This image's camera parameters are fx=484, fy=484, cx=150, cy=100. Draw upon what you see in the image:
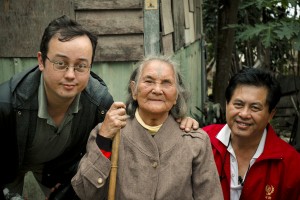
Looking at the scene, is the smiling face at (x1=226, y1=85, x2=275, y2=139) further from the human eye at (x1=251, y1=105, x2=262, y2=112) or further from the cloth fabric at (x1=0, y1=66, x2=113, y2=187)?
the cloth fabric at (x1=0, y1=66, x2=113, y2=187)

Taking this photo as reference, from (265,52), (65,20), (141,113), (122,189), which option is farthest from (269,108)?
(265,52)

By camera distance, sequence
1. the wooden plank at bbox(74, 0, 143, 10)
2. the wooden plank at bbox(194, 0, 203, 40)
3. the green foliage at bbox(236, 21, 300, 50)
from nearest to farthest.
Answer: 1. the green foliage at bbox(236, 21, 300, 50)
2. the wooden plank at bbox(74, 0, 143, 10)
3. the wooden plank at bbox(194, 0, 203, 40)

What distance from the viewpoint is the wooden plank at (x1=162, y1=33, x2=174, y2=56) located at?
5.04 metres

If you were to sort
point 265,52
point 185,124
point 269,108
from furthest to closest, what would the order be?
point 265,52
point 269,108
point 185,124

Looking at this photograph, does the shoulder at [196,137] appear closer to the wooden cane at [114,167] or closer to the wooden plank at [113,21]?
the wooden cane at [114,167]

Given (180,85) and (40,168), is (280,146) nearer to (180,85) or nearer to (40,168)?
(180,85)

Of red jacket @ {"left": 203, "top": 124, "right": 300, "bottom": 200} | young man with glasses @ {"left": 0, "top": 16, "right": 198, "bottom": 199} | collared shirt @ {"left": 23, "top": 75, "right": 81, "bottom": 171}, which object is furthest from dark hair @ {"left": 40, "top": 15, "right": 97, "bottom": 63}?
red jacket @ {"left": 203, "top": 124, "right": 300, "bottom": 200}

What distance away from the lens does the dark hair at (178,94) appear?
2951mm

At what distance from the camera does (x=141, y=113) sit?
115 inches

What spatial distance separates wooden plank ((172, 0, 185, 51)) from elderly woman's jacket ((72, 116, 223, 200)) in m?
3.17

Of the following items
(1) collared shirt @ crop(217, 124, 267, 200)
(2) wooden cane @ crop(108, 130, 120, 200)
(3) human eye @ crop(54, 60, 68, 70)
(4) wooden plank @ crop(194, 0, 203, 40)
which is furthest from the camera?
(4) wooden plank @ crop(194, 0, 203, 40)

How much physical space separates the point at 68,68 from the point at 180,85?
70cm

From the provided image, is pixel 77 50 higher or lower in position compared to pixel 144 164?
higher

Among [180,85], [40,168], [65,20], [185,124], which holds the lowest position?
[40,168]
